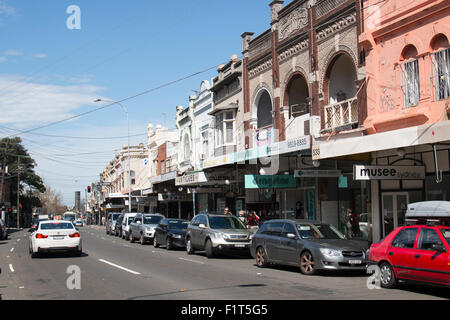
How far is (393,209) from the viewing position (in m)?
19.4

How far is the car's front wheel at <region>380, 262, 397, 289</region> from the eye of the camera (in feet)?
38.3

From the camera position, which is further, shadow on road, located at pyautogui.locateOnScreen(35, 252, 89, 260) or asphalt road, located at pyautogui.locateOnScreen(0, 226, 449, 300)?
shadow on road, located at pyautogui.locateOnScreen(35, 252, 89, 260)

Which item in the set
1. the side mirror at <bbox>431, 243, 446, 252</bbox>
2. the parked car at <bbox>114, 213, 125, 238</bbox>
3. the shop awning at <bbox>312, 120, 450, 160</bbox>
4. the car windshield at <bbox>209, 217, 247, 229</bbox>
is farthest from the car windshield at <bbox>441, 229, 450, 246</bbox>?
the parked car at <bbox>114, 213, 125, 238</bbox>

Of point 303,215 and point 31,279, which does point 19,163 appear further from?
point 31,279

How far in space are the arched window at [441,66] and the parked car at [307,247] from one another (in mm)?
5357

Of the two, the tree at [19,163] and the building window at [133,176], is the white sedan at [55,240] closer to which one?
the building window at [133,176]

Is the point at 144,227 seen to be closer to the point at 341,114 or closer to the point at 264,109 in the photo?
the point at 264,109

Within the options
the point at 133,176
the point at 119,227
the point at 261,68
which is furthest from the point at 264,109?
the point at 133,176

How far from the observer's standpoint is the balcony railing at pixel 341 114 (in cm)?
2064

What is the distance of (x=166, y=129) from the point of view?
2098 inches

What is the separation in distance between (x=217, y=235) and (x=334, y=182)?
6706mm

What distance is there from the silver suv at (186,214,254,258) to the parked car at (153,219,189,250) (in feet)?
6.65

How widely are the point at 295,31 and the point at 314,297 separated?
16536 millimetres

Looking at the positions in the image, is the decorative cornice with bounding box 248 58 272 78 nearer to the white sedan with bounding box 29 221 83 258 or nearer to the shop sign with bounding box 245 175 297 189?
the shop sign with bounding box 245 175 297 189
